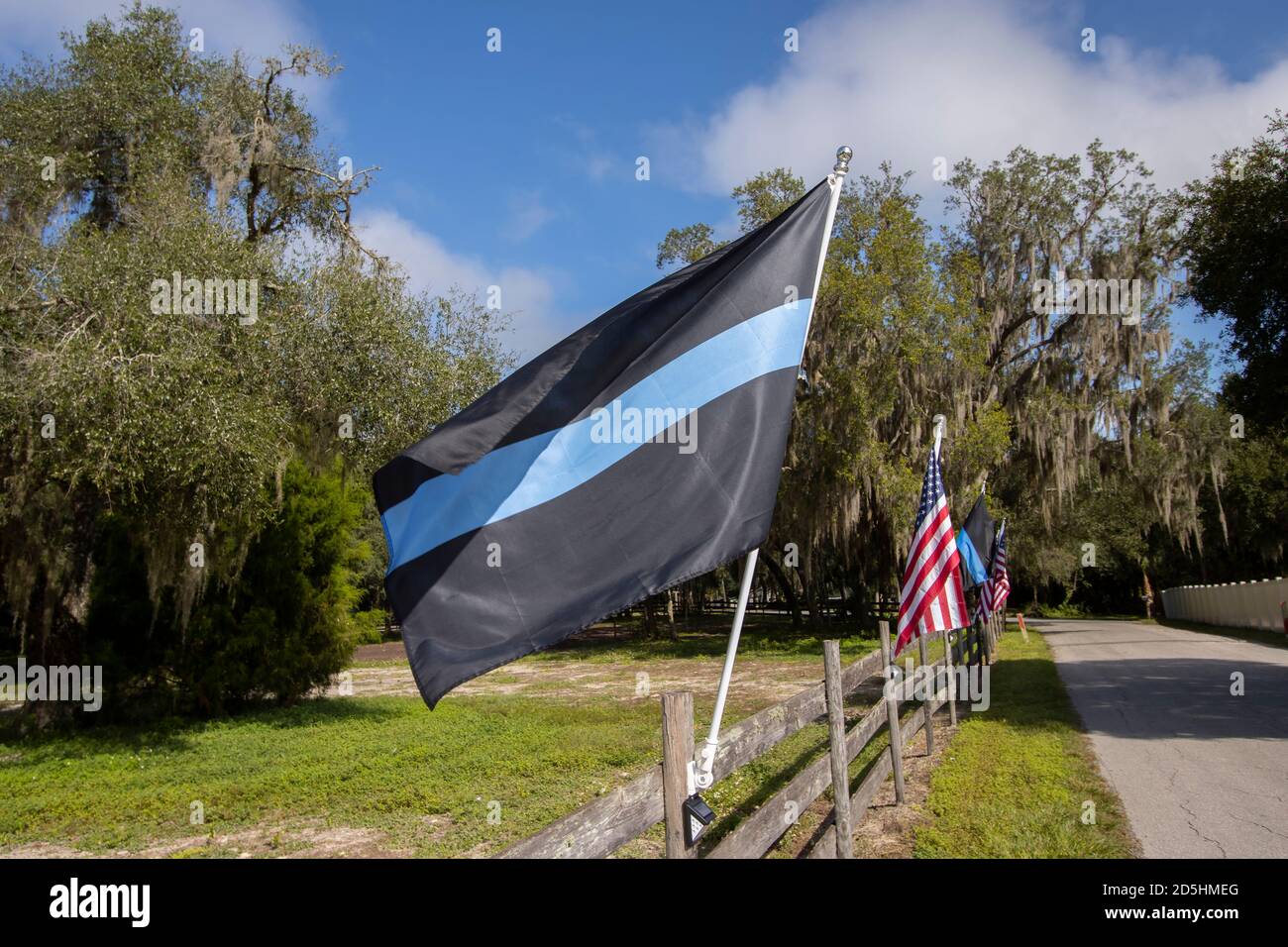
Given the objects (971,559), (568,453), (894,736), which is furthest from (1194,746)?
(568,453)

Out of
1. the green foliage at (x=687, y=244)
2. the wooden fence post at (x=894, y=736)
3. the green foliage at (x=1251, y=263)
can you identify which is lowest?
the wooden fence post at (x=894, y=736)

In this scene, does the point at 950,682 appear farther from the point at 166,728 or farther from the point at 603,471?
the point at 166,728

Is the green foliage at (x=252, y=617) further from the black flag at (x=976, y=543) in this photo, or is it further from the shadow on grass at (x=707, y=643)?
the black flag at (x=976, y=543)

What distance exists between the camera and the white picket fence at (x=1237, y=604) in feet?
83.0

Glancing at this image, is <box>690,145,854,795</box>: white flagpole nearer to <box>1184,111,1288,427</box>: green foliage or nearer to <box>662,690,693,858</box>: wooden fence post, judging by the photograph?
<box>662,690,693,858</box>: wooden fence post

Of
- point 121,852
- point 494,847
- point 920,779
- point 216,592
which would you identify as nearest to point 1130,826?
point 920,779

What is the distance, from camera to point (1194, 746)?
901 centimetres

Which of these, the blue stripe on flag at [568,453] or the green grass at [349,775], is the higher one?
the blue stripe on flag at [568,453]

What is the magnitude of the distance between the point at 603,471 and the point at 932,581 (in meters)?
5.88

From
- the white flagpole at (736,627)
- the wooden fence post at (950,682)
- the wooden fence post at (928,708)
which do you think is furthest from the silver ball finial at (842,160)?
the wooden fence post at (950,682)

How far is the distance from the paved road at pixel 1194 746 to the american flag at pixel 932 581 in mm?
1933

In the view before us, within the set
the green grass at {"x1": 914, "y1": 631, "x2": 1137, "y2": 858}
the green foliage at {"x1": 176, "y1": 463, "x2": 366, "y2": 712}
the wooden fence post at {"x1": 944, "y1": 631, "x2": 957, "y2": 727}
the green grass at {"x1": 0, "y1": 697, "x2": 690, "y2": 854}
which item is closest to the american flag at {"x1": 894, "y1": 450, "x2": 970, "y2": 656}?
the green grass at {"x1": 914, "y1": 631, "x2": 1137, "y2": 858}

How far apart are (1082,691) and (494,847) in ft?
35.3

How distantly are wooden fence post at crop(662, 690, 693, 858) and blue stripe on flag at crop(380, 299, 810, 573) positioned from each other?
91 cm
